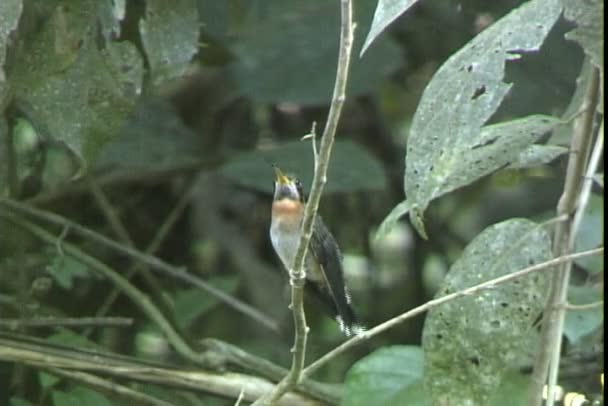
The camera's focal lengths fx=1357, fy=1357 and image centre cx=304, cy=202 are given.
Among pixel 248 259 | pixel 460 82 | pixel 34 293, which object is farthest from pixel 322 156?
pixel 248 259

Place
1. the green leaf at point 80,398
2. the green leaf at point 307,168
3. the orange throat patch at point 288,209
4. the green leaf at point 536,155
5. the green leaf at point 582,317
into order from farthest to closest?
1. the green leaf at point 307,168
2. the orange throat patch at point 288,209
3. the green leaf at point 582,317
4. the green leaf at point 80,398
5. the green leaf at point 536,155

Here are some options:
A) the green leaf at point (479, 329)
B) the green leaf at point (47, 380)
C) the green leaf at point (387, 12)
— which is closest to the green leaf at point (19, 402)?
the green leaf at point (47, 380)

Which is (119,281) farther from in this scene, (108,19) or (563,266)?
(563,266)

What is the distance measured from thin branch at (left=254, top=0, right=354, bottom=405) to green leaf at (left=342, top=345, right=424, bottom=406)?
18.8 inches

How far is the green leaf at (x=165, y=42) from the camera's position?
2209mm

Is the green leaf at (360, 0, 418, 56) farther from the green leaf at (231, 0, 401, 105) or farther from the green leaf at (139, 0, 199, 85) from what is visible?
the green leaf at (231, 0, 401, 105)

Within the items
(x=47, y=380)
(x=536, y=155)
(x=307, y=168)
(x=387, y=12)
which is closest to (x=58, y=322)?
(x=47, y=380)

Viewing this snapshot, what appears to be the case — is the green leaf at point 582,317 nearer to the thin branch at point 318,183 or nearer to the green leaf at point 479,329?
the green leaf at point 479,329

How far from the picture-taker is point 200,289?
294 centimetres

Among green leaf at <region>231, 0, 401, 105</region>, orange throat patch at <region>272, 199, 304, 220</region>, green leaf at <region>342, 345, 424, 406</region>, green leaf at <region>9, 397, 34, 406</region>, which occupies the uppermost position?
green leaf at <region>231, 0, 401, 105</region>

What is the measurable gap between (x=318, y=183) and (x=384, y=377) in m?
0.91

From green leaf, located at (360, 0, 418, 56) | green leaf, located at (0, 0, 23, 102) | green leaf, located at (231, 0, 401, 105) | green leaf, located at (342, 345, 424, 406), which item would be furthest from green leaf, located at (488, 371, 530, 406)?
green leaf, located at (231, 0, 401, 105)

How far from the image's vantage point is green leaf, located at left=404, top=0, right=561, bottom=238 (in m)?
1.64

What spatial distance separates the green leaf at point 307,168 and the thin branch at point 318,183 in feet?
4.33
